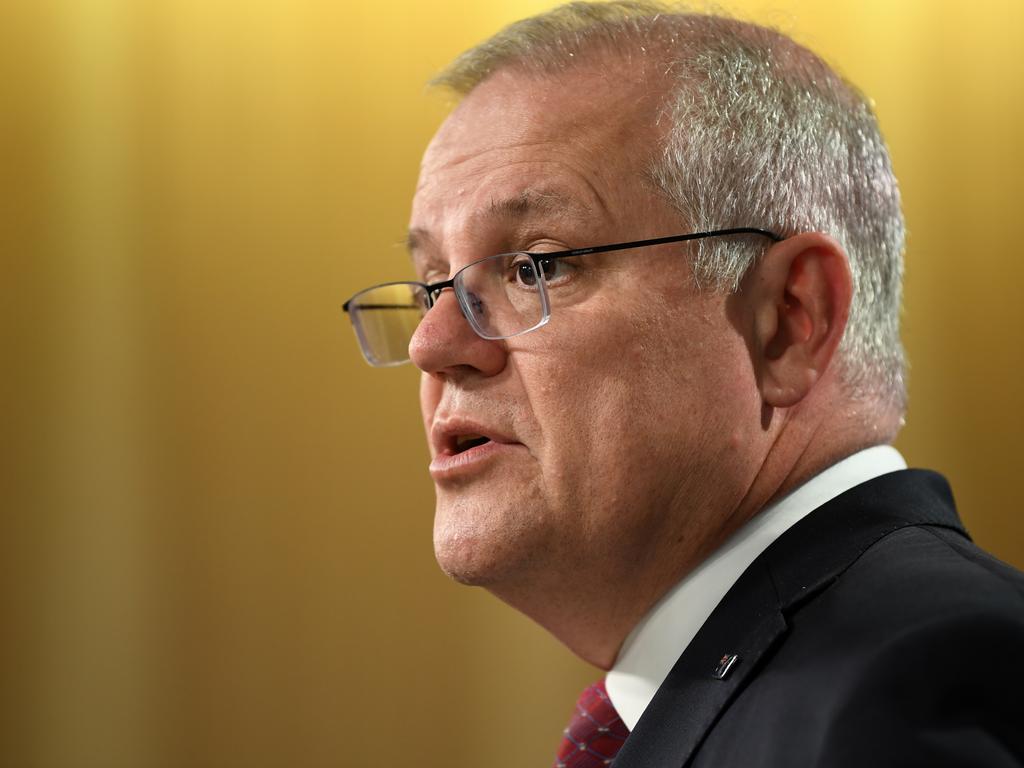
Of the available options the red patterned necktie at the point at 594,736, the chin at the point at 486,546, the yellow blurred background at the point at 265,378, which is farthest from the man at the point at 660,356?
the yellow blurred background at the point at 265,378

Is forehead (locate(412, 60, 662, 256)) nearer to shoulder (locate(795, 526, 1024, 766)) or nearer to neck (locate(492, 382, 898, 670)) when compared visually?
neck (locate(492, 382, 898, 670))

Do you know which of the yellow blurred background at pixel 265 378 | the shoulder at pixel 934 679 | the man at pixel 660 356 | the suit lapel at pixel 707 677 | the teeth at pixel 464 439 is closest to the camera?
the shoulder at pixel 934 679

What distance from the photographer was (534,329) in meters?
1.13

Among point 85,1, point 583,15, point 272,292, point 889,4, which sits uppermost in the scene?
point 85,1

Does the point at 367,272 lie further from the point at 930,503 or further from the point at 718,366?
the point at 930,503

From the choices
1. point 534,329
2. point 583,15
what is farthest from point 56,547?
point 583,15

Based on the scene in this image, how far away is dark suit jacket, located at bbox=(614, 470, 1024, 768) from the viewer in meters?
0.72

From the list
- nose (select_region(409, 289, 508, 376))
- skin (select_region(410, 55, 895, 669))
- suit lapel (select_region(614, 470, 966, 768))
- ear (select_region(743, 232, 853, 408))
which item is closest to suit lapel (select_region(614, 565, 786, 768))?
suit lapel (select_region(614, 470, 966, 768))

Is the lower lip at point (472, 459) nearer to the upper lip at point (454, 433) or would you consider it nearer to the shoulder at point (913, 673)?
the upper lip at point (454, 433)

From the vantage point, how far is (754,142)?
1197 mm

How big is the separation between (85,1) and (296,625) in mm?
1247

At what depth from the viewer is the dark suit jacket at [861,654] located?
2.36ft

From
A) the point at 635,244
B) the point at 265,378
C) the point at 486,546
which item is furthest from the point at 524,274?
the point at 265,378

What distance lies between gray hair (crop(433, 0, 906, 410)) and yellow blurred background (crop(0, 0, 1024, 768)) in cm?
68
